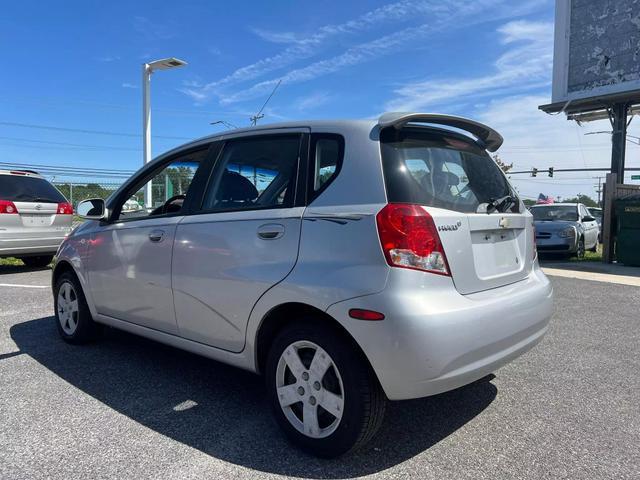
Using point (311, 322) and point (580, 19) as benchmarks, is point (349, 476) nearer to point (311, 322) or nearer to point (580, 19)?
point (311, 322)

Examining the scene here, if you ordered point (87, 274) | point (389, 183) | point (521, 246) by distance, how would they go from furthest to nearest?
point (87, 274) → point (521, 246) → point (389, 183)

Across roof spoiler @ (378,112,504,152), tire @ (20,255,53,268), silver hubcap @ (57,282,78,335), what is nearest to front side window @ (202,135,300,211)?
roof spoiler @ (378,112,504,152)

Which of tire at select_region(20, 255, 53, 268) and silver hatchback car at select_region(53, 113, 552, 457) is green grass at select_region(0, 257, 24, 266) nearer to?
tire at select_region(20, 255, 53, 268)

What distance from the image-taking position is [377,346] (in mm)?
2457

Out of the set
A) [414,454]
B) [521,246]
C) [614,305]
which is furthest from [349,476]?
[614,305]

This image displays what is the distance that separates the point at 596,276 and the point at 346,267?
29.2 feet

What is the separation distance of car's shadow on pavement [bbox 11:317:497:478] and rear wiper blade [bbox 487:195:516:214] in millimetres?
1321

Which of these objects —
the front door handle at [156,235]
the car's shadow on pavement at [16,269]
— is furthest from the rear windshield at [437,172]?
the car's shadow on pavement at [16,269]

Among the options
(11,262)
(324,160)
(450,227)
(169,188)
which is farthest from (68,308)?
(11,262)

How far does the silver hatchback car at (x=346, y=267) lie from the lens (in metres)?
2.51

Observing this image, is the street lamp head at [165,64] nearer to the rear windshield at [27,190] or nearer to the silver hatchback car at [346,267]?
the rear windshield at [27,190]

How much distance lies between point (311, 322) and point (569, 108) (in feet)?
59.3

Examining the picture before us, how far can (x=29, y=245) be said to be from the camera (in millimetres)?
8727

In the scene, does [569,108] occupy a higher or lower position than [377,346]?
higher
